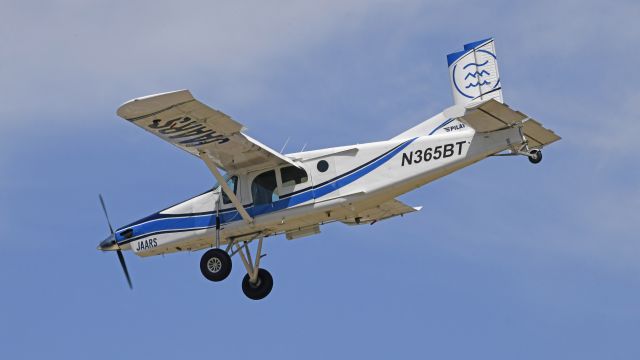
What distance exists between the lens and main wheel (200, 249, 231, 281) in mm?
31875

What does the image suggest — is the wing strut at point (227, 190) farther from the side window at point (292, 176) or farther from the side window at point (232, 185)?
the side window at point (292, 176)

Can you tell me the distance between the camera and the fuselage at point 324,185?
3048 cm

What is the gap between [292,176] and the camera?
31.5m

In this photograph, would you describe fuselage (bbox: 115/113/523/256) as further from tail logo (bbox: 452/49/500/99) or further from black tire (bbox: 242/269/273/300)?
black tire (bbox: 242/269/273/300)

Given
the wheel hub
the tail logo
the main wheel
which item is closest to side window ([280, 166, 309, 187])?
the main wheel

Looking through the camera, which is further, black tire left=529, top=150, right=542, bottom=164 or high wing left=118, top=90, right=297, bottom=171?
black tire left=529, top=150, right=542, bottom=164

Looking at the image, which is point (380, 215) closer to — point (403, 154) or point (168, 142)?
point (403, 154)

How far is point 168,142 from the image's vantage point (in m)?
30.8

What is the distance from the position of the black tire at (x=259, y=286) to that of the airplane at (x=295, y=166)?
0.02m

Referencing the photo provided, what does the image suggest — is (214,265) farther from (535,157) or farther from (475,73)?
(535,157)

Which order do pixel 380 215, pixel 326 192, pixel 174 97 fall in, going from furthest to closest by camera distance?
pixel 380 215, pixel 326 192, pixel 174 97

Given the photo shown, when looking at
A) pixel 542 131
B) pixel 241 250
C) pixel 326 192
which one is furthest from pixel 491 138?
pixel 241 250

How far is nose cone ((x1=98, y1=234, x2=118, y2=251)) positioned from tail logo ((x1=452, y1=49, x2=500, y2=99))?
324 inches

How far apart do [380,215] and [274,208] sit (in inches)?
131
